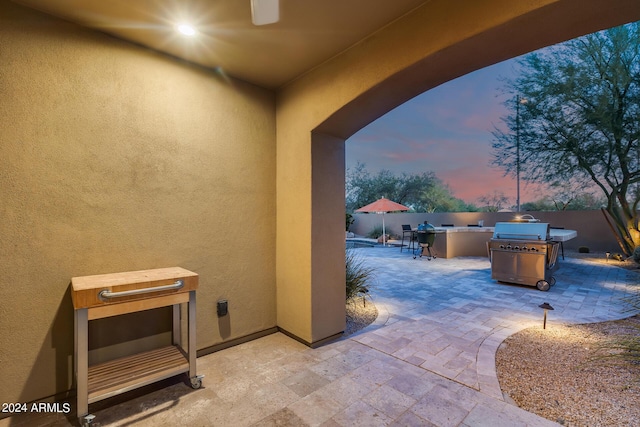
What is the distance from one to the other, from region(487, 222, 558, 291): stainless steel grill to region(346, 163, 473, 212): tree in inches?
562

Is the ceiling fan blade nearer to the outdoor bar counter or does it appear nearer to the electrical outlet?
the electrical outlet

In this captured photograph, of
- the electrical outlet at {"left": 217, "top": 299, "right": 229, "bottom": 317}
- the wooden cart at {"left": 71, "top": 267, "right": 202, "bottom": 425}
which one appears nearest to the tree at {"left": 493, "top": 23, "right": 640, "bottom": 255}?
the electrical outlet at {"left": 217, "top": 299, "right": 229, "bottom": 317}

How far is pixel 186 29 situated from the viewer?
7.09 ft

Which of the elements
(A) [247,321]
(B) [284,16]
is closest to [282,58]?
(B) [284,16]

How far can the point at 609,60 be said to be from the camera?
7.24 m

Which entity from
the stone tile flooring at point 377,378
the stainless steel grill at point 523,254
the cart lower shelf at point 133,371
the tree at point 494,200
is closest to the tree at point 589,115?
the stainless steel grill at point 523,254

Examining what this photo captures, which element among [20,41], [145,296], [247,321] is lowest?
[247,321]

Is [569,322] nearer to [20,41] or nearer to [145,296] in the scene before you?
[145,296]

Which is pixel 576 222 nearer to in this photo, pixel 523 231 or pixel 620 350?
pixel 523 231

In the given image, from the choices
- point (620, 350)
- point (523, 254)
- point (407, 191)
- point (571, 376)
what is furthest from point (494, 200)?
point (571, 376)

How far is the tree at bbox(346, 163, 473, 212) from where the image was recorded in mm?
19828

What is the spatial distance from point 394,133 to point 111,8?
71.1ft

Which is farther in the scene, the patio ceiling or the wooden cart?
the patio ceiling

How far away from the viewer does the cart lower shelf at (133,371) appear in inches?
70.4
